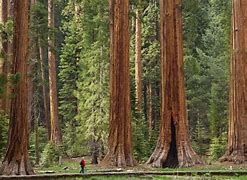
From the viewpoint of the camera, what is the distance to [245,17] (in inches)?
800

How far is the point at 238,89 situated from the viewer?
776 inches

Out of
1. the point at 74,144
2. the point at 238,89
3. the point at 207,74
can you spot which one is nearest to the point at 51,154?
the point at 74,144

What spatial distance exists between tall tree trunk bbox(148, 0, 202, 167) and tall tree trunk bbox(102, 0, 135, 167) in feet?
4.88

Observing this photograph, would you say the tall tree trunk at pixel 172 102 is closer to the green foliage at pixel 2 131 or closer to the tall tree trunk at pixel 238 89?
the tall tree trunk at pixel 238 89

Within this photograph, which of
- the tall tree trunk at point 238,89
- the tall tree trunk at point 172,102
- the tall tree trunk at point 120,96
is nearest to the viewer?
the tall tree trunk at point 120,96

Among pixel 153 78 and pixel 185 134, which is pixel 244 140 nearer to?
pixel 185 134

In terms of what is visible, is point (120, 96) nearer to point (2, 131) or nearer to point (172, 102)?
point (172, 102)

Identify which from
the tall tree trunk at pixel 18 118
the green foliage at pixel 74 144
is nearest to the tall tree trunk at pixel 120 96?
the tall tree trunk at pixel 18 118

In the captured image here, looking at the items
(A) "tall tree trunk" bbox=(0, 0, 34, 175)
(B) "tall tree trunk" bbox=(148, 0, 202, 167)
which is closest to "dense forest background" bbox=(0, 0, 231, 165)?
(A) "tall tree trunk" bbox=(0, 0, 34, 175)

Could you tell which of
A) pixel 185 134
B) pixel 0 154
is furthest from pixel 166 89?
pixel 0 154

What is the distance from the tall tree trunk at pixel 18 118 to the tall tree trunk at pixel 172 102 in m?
5.80

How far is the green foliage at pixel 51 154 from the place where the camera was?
27.2m

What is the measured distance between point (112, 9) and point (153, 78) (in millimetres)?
22990

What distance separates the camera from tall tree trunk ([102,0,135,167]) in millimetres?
17984
